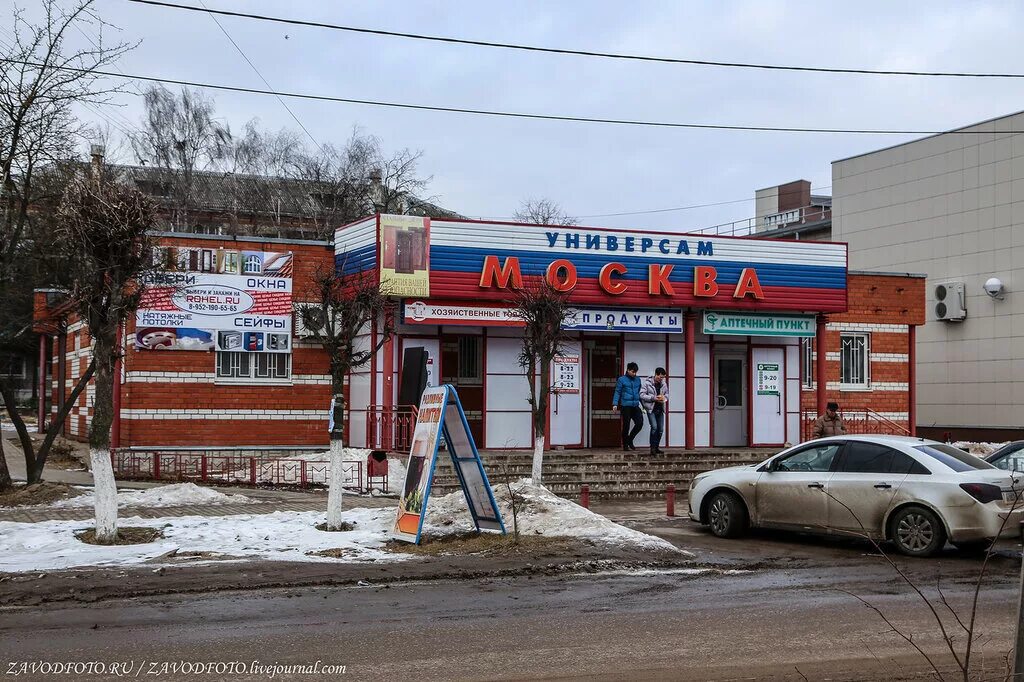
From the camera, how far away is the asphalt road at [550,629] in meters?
6.93

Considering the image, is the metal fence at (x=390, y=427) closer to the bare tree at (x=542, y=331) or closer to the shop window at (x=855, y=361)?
the bare tree at (x=542, y=331)

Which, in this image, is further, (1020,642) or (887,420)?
(887,420)

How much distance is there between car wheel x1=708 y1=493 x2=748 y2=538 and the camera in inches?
548

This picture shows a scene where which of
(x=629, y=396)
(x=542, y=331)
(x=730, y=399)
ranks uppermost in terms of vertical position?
(x=542, y=331)

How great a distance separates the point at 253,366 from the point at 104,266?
10.7 meters

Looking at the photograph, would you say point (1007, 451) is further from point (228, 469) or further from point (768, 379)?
point (228, 469)

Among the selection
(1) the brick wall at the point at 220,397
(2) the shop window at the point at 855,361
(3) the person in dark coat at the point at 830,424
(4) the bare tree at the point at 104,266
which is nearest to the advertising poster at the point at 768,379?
(2) the shop window at the point at 855,361

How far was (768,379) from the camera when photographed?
2498cm

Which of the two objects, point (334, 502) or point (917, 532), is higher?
point (334, 502)

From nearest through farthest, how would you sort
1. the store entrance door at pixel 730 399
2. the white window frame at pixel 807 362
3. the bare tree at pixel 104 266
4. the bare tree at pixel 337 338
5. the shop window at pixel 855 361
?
the bare tree at pixel 104 266 → the bare tree at pixel 337 338 → the store entrance door at pixel 730 399 → the white window frame at pixel 807 362 → the shop window at pixel 855 361

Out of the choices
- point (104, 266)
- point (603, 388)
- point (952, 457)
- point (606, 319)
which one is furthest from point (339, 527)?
point (603, 388)

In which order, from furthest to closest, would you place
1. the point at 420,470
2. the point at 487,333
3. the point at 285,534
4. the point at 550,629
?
the point at 487,333 < the point at 285,534 < the point at 420,470 < the point at 550,629

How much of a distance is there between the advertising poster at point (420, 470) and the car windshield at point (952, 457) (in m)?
5.85

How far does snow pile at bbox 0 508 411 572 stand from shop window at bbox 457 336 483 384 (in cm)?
835
